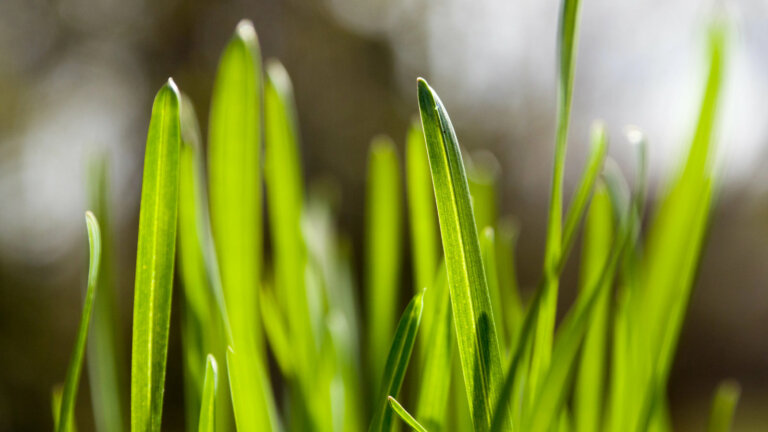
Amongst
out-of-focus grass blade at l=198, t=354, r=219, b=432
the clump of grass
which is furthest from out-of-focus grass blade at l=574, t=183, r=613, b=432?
out-of-focus grass blade at l=198, t=354, r=219, b=432

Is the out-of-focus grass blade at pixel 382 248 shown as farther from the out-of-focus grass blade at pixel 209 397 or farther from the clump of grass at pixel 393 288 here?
the out-of-focus grass blade at pixel 209 397

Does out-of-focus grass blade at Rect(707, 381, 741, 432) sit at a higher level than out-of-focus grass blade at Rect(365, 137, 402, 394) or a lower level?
lower

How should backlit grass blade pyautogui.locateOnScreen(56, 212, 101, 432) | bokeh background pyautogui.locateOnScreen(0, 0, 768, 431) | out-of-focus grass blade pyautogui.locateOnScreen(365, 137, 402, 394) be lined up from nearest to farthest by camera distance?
backlit grass blade pyautogui.locateOnScreen(56, 212, 101, 432) < out-of-focus grass blade pyautogui.locateOnScreen(365, 137, 402, 394) < bokeh background pyautogui.locateOnScreen(0, 0, 768, 431)

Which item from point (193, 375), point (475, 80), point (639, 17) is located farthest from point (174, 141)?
point (639, 17)

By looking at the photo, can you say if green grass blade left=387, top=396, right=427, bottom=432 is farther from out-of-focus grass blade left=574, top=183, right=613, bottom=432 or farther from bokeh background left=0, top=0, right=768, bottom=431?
bokeh background left=0, top=0, right=768, bottom=431

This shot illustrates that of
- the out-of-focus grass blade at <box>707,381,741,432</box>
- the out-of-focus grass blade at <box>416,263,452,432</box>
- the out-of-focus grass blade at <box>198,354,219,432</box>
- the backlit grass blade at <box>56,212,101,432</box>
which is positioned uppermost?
the backlit grass blade at <box>56,212,101,432</box>

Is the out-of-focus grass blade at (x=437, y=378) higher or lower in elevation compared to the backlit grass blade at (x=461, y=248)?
lower

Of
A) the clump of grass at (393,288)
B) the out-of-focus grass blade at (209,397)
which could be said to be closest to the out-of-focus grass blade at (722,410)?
the clump of grass at (393,288)
